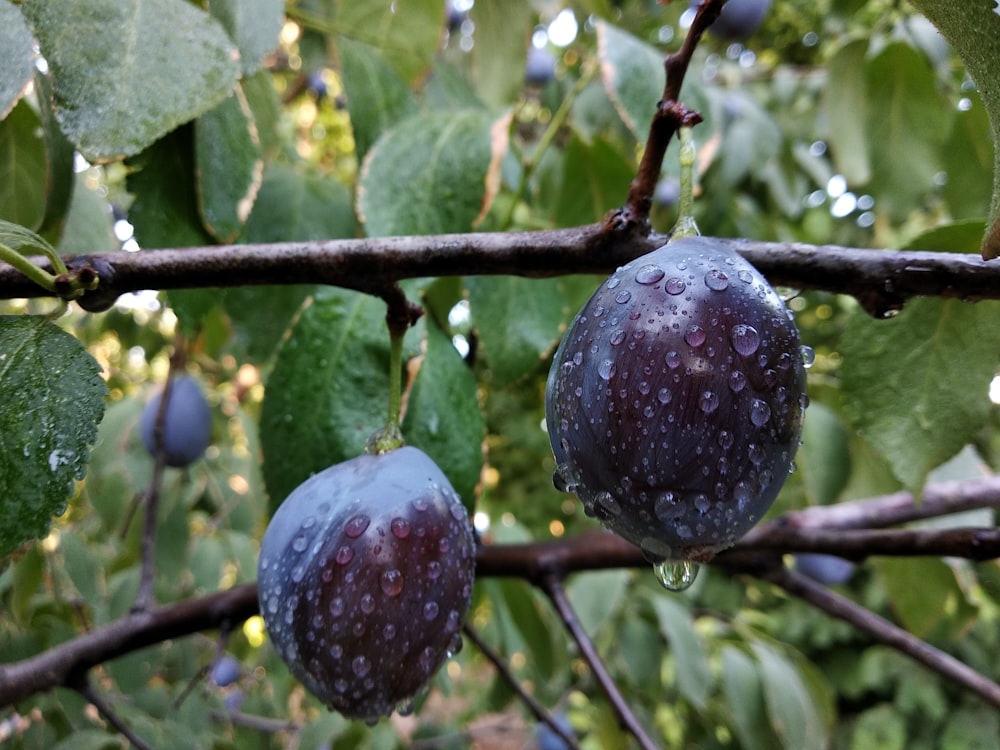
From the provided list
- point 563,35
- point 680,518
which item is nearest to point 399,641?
point 680,518

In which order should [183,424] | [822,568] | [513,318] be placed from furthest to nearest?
[822,568] < [183,424] < [513,318]

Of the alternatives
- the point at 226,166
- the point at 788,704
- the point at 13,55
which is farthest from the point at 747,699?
the point at 13,55

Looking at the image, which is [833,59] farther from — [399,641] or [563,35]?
[399,641]

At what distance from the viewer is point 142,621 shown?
62 cm

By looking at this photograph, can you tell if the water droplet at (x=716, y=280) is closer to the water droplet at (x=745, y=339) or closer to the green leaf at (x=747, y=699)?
the water droplet at (x=745, y=339)

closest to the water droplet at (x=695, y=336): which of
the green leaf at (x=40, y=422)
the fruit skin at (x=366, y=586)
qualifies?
the fruit skin at (x=366, y=586)

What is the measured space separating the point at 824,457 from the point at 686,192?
53 centimetres

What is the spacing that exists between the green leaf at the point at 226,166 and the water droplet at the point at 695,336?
32cm

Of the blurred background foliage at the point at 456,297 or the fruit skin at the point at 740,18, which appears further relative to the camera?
the fruit skin at the point at 740,18

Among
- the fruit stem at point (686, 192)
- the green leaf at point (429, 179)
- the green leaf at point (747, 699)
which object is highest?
the fruit stem at point (686, 192)

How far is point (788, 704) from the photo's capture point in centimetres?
101

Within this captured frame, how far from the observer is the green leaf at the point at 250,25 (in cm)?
Answer: 46

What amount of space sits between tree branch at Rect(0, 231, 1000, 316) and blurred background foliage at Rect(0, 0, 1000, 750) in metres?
0.02

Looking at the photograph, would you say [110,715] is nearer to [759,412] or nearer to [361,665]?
[361,665]
